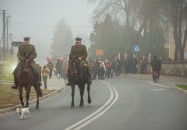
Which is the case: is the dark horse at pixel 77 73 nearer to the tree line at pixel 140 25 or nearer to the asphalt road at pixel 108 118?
the asphalt road at pixel 108 118

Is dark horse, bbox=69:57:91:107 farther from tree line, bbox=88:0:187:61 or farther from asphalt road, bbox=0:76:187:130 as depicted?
tree line, bbox=88:0:187:61

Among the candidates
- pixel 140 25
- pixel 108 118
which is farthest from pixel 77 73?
pixel 140 25

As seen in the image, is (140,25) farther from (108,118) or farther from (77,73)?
(108,118)

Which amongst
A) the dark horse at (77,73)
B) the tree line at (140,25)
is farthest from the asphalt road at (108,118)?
the tree line at (140,25)

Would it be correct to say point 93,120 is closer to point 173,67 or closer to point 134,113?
point 134,113

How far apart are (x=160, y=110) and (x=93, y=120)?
3364 mm

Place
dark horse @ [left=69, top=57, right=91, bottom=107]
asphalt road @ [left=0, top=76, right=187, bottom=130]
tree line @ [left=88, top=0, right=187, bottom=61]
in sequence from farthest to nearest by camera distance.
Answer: tree line @ [left=88, top=0, right=187, bottom=61] → dark horse @ [left=69, top=57, right=91, bottom=107] → asphalt road @ [left=0, top=76, right=187, bottom=130]

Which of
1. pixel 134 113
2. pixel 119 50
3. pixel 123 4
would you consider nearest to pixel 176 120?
pixel 134 113

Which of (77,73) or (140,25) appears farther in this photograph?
(140,25)

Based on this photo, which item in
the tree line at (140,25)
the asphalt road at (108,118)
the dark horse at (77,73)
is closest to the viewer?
the asphalt road at (108,118)

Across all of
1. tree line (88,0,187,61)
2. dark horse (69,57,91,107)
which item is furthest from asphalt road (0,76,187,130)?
tree line (88,0,187,61)

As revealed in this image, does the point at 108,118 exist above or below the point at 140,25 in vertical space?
below

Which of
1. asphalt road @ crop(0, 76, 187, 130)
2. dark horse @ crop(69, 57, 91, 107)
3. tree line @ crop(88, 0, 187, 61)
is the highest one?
tree line @ crop(88, 0, 187, 61)

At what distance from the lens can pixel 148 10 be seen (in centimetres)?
5303
